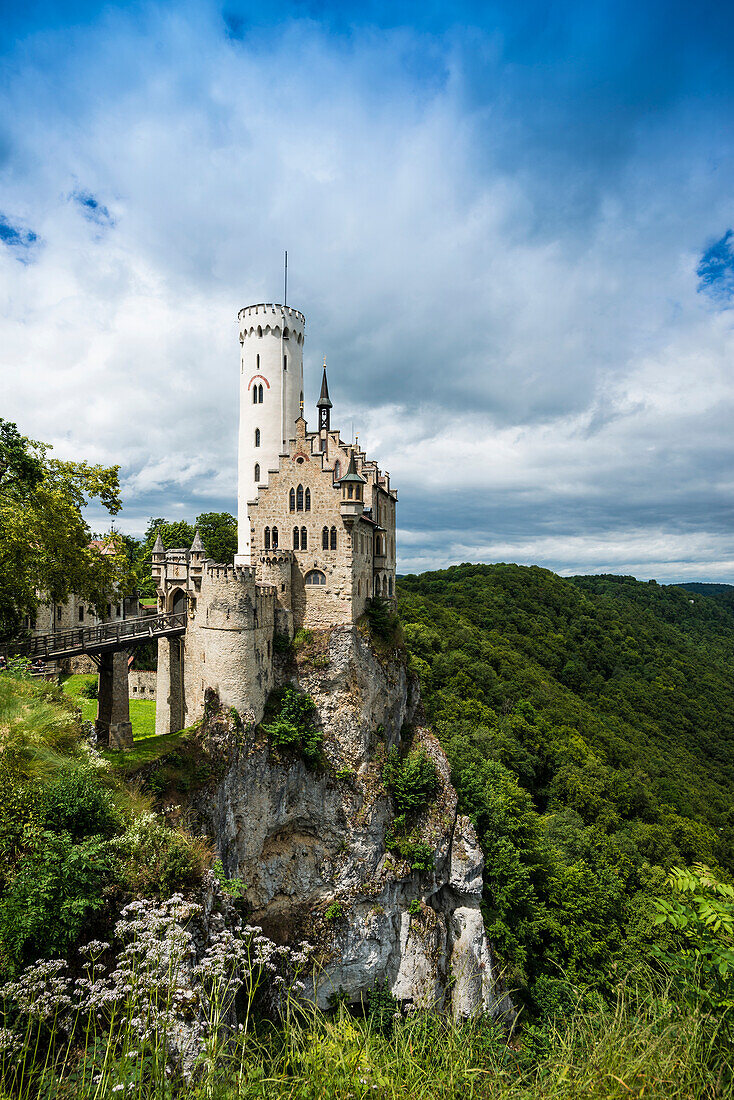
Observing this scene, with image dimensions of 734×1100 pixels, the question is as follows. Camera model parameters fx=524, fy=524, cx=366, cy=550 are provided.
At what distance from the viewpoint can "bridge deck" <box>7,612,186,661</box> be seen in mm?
22812

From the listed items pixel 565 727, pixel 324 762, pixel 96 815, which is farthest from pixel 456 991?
pixel 565 727

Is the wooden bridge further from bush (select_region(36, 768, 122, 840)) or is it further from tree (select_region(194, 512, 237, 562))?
tree (select_region(194, 512, 237, 562))

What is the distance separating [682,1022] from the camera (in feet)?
23.4

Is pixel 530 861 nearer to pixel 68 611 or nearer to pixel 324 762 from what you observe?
pixel 324 762

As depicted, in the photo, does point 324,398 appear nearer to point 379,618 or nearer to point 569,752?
point 379,618

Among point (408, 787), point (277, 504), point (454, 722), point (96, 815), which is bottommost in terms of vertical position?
point (454, 722)

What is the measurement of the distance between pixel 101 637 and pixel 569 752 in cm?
6145

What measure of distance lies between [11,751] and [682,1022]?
15.2 metres

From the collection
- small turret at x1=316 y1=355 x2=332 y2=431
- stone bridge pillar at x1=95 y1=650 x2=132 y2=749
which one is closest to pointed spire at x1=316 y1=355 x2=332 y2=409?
small turret at x1=316 y1=355 x2=332 y2=431

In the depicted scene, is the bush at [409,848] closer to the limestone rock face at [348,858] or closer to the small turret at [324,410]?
the limestone rock face at [348,858]

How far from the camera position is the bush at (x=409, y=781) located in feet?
108

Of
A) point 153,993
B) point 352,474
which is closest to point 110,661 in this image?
point 352,474

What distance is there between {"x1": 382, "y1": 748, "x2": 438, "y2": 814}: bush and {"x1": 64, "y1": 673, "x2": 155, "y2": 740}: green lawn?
14.7 meters

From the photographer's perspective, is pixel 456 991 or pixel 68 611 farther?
pixel 68 611
